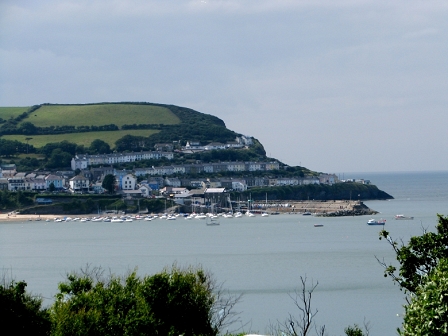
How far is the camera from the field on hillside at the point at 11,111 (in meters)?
123

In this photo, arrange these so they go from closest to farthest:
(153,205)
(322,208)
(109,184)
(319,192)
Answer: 1. (322,208)
2. (153,205)
3. (109,184)
4. (319,192)

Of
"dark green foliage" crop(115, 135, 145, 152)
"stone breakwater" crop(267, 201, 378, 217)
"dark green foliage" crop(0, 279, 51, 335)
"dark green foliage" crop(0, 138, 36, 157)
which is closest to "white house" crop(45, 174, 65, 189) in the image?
"dark green foliage" crop(0, 138, 36, 157)

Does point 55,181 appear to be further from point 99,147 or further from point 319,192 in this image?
point 319,192

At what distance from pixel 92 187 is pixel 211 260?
55071mm

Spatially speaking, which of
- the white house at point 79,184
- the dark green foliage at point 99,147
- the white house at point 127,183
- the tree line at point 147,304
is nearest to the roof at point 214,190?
the white house at point 127,183

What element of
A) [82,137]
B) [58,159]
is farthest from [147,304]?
[82,137]

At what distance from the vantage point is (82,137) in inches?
4392

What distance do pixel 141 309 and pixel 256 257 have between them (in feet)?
92.7

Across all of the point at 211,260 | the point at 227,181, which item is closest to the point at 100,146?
the point at 227,181

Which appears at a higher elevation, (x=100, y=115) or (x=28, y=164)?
(x=100, y=115)

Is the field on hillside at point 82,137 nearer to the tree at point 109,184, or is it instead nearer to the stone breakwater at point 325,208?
the tree at point 109,184

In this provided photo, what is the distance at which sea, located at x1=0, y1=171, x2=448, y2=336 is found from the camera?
23886 millimetres

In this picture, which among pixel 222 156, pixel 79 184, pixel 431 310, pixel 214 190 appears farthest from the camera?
pixel 222 156

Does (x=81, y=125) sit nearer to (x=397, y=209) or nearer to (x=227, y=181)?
(x=227, y=181)
